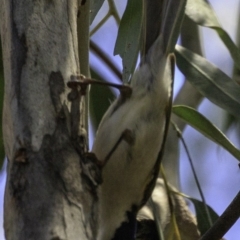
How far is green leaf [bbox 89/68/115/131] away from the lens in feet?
7.69

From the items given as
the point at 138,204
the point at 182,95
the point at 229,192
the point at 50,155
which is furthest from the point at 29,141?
the point at 229,192

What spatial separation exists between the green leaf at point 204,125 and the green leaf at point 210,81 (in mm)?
71

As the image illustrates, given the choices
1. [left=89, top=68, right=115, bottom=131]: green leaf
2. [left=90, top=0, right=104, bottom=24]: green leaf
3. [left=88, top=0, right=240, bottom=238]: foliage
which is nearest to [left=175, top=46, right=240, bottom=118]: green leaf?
[left=88, top=0, right=240, bottom=238]: foliage

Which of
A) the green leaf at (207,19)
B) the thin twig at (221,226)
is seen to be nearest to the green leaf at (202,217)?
the green leaf at (207,19)

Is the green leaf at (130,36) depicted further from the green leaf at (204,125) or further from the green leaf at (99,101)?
the green leaf at (99,101)

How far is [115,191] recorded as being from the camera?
5.50ft

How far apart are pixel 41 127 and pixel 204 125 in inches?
27.6

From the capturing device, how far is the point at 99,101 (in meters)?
2.35

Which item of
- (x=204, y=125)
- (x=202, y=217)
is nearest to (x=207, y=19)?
(x=204, y=125)

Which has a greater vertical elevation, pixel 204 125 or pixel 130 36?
pixel 130 36

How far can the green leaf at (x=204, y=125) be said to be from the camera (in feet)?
5.53

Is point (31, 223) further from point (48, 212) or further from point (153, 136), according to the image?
point (153, 136)

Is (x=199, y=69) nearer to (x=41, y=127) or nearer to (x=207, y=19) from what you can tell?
(x=207, y=19)

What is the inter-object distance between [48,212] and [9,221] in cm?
9
